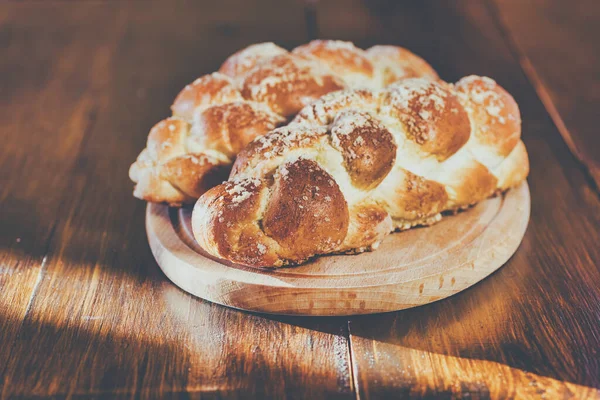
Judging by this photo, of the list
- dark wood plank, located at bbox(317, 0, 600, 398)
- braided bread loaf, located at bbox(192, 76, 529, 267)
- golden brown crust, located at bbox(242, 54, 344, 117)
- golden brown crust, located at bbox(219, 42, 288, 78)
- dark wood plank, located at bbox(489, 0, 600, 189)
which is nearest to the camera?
dark wood plank, located at bbox(317, 0, 600, 398)

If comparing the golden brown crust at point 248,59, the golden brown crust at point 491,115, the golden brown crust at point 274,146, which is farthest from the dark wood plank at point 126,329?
the golden brown crust at point 491,115

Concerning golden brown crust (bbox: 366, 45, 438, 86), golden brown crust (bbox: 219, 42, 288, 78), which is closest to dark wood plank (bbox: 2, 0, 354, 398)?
golden brown crust (bbox: 219, 42, 288, 78)

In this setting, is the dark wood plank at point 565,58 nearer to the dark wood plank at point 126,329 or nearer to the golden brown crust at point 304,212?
the golden brown crust at point 304,212

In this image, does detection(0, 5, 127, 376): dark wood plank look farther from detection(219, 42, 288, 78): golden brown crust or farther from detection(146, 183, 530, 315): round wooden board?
detection(219, 42, 288, 78): golden brown crust

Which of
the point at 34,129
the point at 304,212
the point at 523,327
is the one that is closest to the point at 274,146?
the point at 304,212

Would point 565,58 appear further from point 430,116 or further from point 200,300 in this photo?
point 200,300
